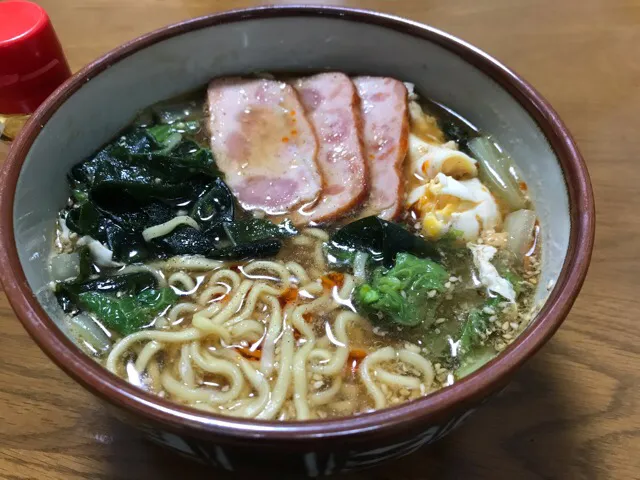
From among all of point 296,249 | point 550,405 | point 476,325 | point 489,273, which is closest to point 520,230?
point 489,273

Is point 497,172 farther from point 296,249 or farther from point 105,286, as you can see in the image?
point 105,286

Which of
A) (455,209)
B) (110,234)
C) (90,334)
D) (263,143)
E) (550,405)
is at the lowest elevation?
(90,334)

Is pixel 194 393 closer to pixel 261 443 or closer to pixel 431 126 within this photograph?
pixel 261 443

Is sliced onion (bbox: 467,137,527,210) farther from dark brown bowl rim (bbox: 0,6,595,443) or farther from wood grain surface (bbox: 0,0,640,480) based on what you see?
wood grain surface (bbox: 0,0,640,480)

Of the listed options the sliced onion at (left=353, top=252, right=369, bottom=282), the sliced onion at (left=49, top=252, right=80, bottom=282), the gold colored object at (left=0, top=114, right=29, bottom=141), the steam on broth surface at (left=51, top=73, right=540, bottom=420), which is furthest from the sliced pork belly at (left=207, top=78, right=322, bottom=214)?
the gold colored object at (left=0, top=114, right=29, bottom=141)

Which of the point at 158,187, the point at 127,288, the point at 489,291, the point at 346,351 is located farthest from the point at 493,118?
the point at 127,288

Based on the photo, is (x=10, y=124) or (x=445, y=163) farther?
(x=10, y=124)
